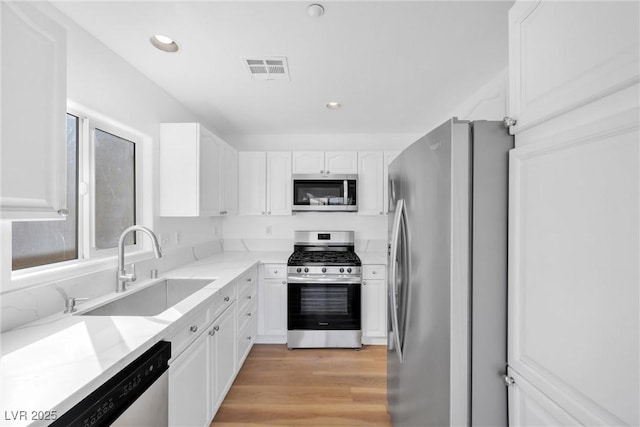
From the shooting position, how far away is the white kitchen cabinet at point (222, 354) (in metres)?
1.83

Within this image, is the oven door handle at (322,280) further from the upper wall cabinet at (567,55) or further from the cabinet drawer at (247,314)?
the upper wall cabinet at (567,55)

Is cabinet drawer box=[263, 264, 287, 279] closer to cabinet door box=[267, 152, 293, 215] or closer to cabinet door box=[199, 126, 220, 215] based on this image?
cabinet door box=[267, 152, 293, 215]

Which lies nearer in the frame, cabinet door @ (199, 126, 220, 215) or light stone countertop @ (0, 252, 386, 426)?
light stone countertop @ (0, 252, 386, 426)

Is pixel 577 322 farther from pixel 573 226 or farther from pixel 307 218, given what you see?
pixel 307 218

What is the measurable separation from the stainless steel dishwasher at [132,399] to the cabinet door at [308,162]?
2472 millimetres

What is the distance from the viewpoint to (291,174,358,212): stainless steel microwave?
10.8 feet

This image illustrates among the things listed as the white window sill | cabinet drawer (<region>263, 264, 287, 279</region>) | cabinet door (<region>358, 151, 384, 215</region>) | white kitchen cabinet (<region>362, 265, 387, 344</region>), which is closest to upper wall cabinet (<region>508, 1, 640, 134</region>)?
the white window sill

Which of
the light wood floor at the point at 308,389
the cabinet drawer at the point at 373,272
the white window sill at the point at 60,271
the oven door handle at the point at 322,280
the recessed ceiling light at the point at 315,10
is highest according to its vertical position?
the recessed ceiling light at the point at 315,10

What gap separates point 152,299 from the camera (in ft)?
6.57

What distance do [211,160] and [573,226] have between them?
2.54 metres

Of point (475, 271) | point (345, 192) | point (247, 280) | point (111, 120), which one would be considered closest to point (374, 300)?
point (345, 192)

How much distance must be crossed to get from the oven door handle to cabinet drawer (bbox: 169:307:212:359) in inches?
49.4

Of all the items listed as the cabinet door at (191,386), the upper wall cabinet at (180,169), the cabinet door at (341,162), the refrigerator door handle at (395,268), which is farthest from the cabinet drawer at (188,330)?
the cabinet door at (341,162)

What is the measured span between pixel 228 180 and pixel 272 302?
54.0 inches
